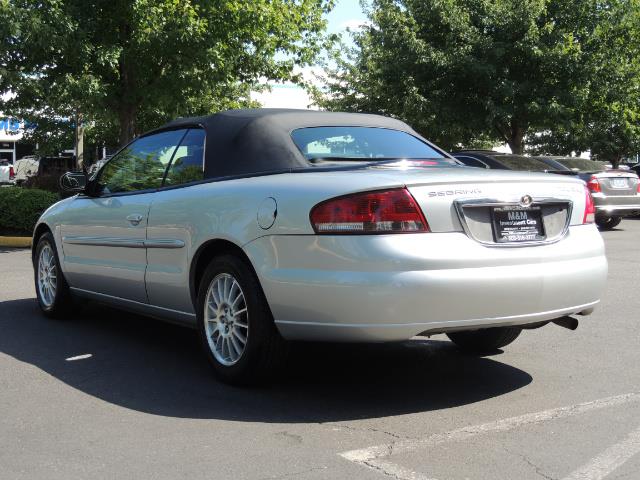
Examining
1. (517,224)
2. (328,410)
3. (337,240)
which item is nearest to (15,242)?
(328,410)

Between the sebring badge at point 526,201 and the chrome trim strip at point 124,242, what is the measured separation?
2033 millimetres

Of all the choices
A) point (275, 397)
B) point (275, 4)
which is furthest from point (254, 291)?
point (275, 4)

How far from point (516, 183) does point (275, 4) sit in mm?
13737

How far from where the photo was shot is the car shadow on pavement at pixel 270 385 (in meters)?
4.50

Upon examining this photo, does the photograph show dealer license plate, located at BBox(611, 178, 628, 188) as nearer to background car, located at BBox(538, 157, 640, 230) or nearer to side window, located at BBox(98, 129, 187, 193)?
background car, located at BBox(538, 157, 640, 230)

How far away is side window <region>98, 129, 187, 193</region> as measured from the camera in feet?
19.2

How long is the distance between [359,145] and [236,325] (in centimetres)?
141

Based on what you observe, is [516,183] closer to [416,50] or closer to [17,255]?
[17,255]

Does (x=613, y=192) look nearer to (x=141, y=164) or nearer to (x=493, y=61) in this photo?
(x=493, y=61)

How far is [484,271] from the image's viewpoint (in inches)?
171

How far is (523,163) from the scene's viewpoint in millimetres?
16922

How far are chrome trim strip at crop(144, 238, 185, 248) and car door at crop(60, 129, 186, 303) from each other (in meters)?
0.08

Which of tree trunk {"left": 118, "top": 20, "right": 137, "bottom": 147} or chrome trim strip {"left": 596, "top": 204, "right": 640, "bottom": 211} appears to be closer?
tree trunk {"left": 118, "top": 20, "right": 137, "bottom": 147}

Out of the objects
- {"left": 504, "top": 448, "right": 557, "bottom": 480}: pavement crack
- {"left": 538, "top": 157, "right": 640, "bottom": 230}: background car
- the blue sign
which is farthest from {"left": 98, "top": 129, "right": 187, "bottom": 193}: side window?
the blue sign
